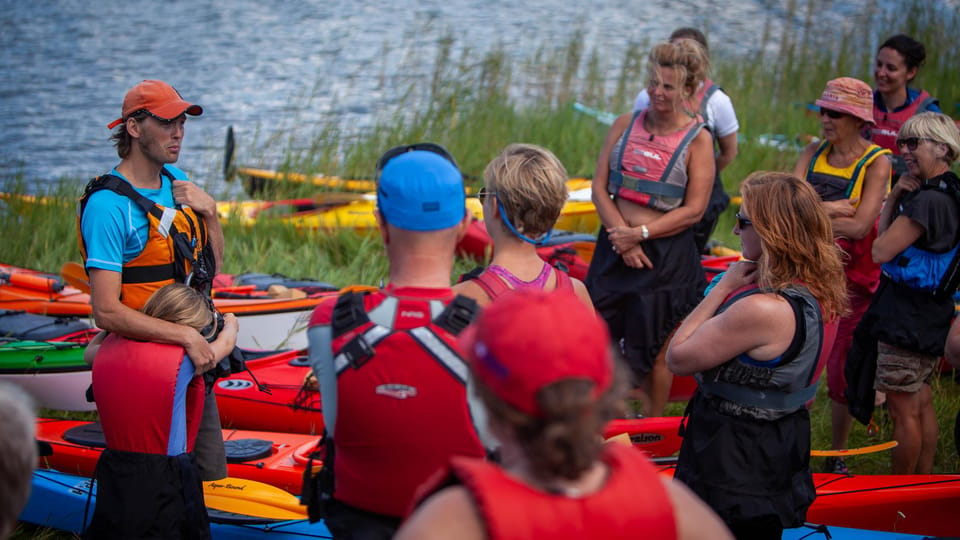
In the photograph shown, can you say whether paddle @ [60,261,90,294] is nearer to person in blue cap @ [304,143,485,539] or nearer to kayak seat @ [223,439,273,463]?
kayak seat @ [223,439,273,463]

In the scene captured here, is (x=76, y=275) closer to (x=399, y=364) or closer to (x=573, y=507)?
(x=399, y=364)

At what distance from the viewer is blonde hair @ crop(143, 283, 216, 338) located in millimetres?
3070

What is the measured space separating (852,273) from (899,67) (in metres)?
1.45

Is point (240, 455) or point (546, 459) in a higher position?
point (546, 459)

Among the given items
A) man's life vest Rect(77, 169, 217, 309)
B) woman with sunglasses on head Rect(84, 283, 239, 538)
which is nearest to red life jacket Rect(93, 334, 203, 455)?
woman with sunglasses on head Rect(84, 283, 239, 538)

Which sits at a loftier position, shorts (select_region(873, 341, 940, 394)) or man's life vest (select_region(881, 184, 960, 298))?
man's life vest (select_region(881, 184, 960, 298))

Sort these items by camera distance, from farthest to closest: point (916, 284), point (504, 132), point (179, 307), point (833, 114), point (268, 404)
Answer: point (504, 132) → point (268, 404) → point (833, 114) → point (916, 284) → point (179, 307)

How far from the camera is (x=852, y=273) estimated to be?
4.56m

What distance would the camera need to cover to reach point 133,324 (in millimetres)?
3008

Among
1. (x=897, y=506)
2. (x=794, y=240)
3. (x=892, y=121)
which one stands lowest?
(x=897, y=506)

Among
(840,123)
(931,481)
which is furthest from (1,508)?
(840,123)

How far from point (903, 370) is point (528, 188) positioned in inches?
87.0

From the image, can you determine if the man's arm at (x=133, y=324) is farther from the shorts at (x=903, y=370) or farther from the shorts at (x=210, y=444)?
the shorts at (x=903, y=370)

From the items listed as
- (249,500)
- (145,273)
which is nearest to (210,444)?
(249,500)
